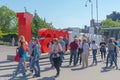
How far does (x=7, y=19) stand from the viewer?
298ft

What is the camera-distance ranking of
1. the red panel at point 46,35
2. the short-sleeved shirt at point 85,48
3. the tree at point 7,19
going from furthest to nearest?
the tree at point 7,19, the red panel at point 46,35, the short-sleeved shirt at point 85,48

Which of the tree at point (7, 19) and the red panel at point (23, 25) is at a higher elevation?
the tree at point (7, 19)

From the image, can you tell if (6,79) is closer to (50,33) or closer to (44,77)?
(44,77)

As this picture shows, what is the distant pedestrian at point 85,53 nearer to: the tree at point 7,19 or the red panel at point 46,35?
the red panel at point 46,35

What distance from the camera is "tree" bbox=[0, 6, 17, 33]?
294 ft

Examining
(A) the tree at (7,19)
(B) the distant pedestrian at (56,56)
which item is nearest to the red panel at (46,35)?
(B) the distant pedestrian at (56,56)

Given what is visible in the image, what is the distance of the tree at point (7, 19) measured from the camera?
8962cm

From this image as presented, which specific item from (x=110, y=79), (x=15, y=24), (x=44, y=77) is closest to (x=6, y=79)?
(x=44, y=77)

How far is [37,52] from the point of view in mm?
15508

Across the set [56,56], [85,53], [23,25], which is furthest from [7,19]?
[56,56]

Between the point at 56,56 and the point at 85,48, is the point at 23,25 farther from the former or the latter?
the point at 56,56

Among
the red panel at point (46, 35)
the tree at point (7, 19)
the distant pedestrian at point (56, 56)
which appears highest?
the tree at point (7, 19)

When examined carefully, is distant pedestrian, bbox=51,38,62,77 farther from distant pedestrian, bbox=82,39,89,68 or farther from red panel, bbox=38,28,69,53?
red panel, bbox=38,28,69,53

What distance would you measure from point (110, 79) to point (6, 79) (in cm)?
453
